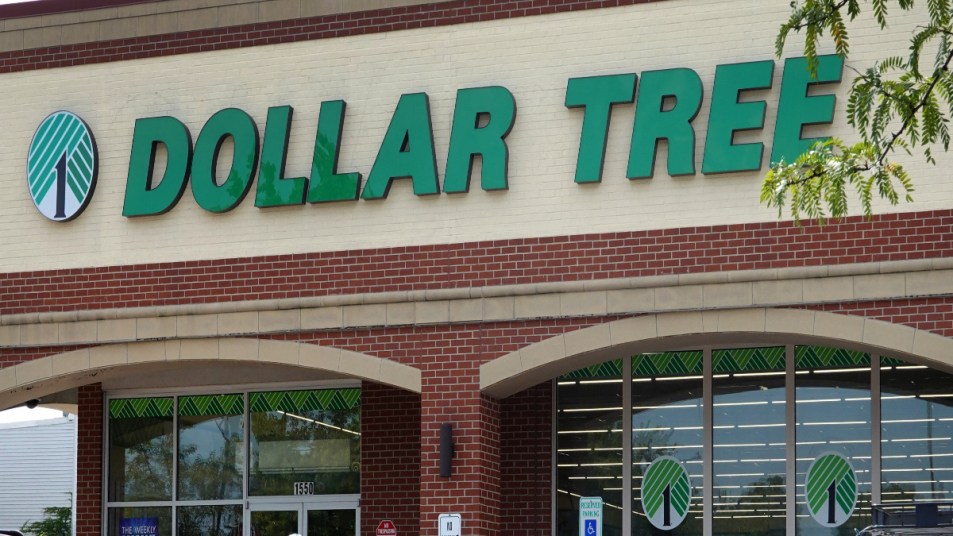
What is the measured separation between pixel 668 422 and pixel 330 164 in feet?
17.2

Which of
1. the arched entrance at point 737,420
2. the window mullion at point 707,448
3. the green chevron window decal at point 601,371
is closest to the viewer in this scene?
the arched entrance at point 737,420

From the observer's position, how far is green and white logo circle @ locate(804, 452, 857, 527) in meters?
17.7

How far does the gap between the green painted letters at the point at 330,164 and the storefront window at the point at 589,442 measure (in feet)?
12.4

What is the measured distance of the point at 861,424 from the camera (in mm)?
17859

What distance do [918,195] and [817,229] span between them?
112cm

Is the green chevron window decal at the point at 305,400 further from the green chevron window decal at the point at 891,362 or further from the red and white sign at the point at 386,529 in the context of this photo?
the green chevron window decal at the point at 891,362

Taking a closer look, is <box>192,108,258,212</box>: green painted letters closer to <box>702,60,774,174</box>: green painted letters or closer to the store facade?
the store facade

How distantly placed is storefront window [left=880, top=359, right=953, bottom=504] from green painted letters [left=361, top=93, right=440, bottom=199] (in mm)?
→ 5932

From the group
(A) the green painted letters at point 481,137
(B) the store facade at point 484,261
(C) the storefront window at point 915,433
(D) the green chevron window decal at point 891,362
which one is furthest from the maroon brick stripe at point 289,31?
(C) the storefront window at point 915,433

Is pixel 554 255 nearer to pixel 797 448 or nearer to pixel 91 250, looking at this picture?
pixel 797 448

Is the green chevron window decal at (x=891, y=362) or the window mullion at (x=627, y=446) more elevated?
the green chevron window decal at (x=891, y=362)

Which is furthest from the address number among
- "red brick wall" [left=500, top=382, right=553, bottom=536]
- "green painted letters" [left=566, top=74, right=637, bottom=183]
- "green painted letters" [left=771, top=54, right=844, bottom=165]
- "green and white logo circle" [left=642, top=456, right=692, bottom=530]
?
"green painted letters" [left=771, top=54, right=844, bottom=165]

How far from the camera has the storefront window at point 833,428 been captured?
17719mm

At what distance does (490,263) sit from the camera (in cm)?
1773
